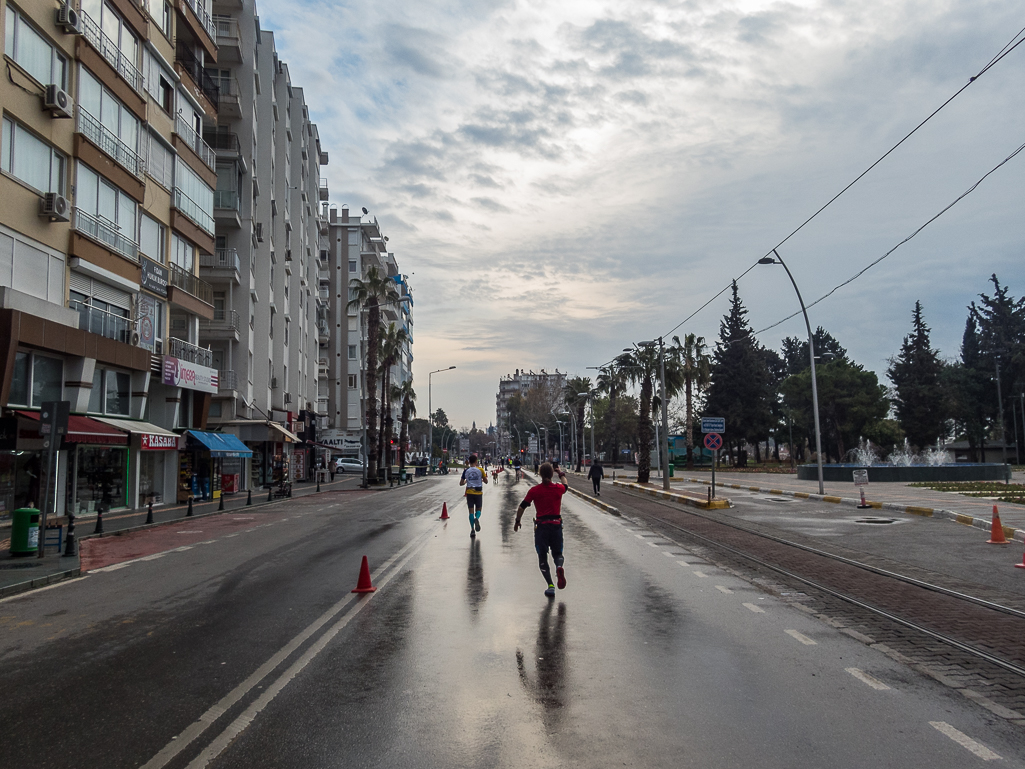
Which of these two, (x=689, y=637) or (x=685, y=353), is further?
(x=685, y=353)

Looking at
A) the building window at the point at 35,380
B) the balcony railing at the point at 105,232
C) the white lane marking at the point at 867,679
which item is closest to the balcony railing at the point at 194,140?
the balcony railing at the point at 105,232

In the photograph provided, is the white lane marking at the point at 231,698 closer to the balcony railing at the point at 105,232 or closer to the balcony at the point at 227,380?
the balcony railing at the point at 105,232

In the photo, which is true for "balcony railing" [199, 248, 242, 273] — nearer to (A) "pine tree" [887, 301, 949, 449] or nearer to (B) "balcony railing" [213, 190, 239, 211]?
(B) "balcony railing" [213, 190, 239, 211]

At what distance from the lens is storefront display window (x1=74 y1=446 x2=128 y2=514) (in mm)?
25175

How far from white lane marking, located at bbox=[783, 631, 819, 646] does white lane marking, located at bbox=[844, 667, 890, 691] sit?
88 centimetres

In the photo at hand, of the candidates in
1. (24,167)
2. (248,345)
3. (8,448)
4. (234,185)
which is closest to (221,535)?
(8,448)

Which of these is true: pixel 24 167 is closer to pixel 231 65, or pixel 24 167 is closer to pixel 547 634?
pixel 547 634

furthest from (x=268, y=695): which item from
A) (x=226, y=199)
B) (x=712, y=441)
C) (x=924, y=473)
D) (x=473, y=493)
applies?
(x=924, y=473)

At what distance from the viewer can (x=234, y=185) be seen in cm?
4125

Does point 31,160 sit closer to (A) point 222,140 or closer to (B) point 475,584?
(B) point 475,584

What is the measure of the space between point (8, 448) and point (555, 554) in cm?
1634

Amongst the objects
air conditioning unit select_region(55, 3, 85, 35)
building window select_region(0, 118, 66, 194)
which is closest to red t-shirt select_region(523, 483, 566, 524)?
building window select_region(0, 118, 66, 194)

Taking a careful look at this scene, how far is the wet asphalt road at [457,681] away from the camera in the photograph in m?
4.75

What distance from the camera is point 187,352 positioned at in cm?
3222
